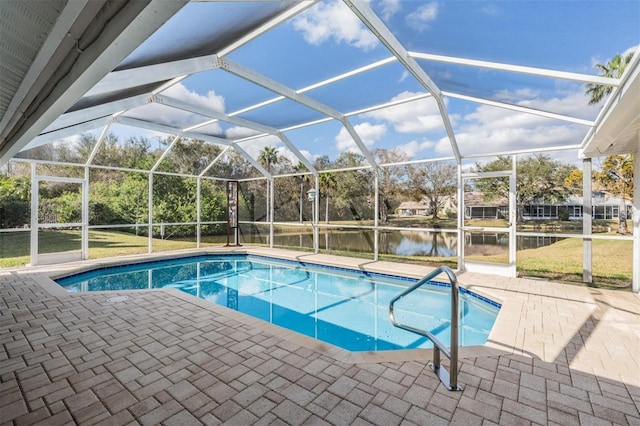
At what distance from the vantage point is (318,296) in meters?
6.54

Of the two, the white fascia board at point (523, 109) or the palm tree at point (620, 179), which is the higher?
the white fascia board at point (523, 109)

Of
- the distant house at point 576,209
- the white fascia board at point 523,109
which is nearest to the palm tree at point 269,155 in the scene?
the white fascia board at point 523,109

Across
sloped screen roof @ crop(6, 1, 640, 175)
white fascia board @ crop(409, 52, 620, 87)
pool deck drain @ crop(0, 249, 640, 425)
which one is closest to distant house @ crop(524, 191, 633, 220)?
sloped screen roof @ crop(6, 1, 640, 175)

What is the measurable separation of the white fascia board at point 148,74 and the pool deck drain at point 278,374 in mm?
2684

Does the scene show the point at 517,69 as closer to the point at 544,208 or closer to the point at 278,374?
the point at 544,208

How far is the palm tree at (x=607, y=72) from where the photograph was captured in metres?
3.35

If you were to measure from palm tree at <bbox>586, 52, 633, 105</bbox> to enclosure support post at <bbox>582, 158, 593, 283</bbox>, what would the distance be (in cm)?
236

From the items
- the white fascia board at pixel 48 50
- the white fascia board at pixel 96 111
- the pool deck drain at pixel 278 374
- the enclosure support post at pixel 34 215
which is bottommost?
the pool deck drain at pixel 278 374

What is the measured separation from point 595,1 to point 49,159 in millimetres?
10429

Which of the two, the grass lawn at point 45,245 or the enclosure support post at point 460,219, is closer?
the enclosure support post at point 460,219

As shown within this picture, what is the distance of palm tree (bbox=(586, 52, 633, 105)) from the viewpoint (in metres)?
3.35

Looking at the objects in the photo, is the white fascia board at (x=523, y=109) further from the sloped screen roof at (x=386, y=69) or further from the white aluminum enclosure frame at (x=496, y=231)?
the white aluminum enclosure frame at (x=496, y=231)

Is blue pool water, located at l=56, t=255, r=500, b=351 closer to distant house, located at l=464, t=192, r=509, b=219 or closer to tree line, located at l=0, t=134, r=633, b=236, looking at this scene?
distant house, located at l=464, t=192, r=509, b=219

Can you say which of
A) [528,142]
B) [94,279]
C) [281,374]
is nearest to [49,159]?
[94,279]
